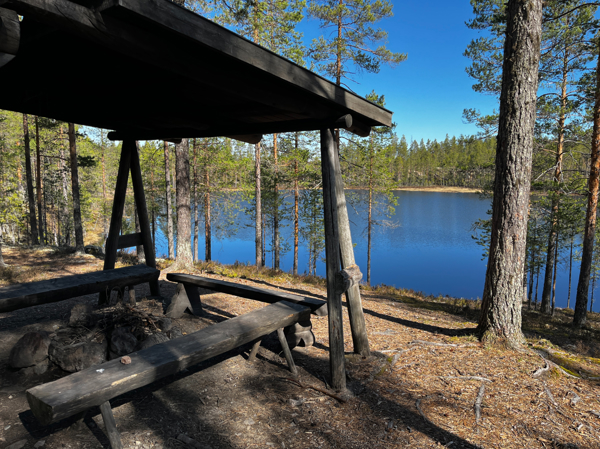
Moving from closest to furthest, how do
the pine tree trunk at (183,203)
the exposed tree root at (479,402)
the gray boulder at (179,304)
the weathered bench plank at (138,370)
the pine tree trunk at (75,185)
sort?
1. the weathered bench plank at (138,370)
2. the exposed tree root at (479,402)
3. the gray boulder at (179,304)
4. the pine tree trunk at (183,203)
5. the pine tree trunk at (75,185)

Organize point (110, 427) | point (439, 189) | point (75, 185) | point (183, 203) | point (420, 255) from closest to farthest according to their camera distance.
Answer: point (110, 427), point (183, 203), point (75, 185), point (420, 255), point (439, 189)

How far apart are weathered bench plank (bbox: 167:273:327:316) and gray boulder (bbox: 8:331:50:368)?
2.01m

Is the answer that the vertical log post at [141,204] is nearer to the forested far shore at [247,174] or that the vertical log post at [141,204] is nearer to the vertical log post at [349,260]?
the vertical log post at [349,260]

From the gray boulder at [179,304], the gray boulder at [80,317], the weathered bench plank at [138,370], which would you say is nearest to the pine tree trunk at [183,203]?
the gray boulder at [179,304]

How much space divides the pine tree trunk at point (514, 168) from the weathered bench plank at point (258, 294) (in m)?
2.52

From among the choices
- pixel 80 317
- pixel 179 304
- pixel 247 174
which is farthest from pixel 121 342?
pixel 247 174

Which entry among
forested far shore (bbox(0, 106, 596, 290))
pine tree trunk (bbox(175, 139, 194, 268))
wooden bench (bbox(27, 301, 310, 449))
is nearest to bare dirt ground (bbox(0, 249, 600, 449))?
wooden bench (bbox(27, 301, 310, 449))

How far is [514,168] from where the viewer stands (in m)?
4.65

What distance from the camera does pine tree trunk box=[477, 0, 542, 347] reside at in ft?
15.2

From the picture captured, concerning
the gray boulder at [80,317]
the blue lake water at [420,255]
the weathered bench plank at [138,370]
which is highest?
the weathered bench plank at [138,370]

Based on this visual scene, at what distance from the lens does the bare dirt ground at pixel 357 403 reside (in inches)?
107

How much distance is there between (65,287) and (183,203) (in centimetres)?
484

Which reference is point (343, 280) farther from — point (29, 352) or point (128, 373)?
point (29, 352)

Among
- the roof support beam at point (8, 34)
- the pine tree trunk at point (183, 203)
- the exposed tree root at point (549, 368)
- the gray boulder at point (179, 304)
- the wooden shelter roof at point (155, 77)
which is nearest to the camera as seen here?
the roof support beam at point (8, 34)
